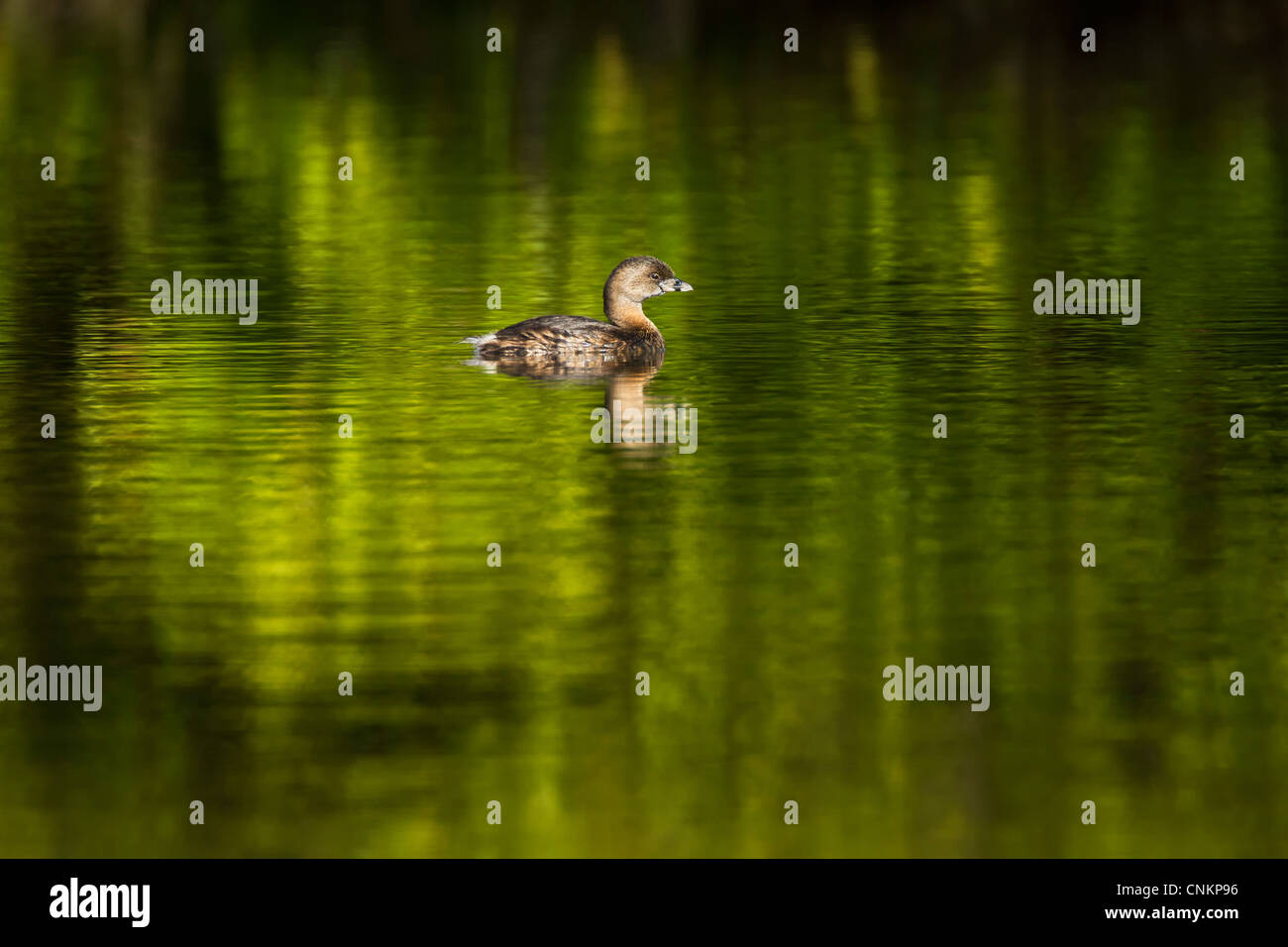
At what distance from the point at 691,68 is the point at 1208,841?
4877cm

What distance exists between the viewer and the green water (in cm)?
1198

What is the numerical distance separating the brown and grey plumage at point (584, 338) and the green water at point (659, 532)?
1.02ft

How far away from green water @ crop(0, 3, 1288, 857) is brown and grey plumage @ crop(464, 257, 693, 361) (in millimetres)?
312

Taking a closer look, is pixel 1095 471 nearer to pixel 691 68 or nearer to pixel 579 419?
pixel 579 419

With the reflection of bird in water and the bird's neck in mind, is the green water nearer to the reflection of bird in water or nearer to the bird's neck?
the reflection of bird in water

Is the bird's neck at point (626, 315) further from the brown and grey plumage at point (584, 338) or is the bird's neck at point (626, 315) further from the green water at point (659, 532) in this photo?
the green water at point (659, 532)

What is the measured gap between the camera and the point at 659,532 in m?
16.3

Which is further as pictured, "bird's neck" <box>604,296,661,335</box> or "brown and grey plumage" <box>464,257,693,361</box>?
"bird's neck" <box>604,296,661,335</box>

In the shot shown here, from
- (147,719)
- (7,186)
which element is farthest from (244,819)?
(7,186)

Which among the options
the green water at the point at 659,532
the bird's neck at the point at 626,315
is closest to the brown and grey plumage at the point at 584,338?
the bird's neck at the point at 626,315

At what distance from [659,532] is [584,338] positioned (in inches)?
254

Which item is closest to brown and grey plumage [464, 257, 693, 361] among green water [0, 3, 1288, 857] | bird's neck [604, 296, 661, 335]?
bird's neck [604, 296, 661, 335]

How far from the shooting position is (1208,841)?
11.4 meters

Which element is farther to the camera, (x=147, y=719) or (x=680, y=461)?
(x=680, y=461)
